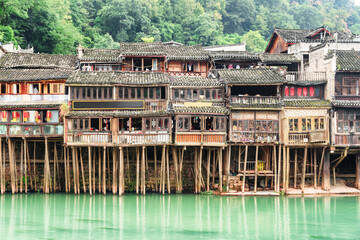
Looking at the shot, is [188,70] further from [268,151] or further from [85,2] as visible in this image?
[85,2]

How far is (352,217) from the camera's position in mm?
32375

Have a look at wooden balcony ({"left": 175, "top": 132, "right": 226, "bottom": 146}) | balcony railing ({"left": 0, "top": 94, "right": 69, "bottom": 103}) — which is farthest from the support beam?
balcony railing ({"left": 0, "top": 94, "right": 69, "bottom": 103})

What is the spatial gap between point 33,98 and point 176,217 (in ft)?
47.6

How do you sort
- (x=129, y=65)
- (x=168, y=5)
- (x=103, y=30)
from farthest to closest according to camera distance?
1. (x=168, y=5)
2. (x=103, y=30)
3. (x=129, y=65)

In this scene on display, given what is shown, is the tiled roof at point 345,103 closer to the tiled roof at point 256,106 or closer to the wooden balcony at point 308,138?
the wooden balcony at point 308,138

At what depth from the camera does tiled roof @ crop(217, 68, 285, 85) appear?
3816 cm

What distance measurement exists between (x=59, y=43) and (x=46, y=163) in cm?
2148

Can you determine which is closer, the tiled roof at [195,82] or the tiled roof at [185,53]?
the tiled roof at [195,82]

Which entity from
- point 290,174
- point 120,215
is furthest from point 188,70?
point 120,215

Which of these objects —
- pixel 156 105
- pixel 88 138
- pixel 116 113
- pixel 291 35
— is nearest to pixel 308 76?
pixel 291 35

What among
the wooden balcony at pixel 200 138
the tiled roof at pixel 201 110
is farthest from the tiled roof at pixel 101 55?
the wooden balcony at pixel 200 138

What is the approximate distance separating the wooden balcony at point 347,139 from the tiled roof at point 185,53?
11990 mm

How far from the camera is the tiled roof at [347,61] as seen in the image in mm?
39156

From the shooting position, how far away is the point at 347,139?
127ft
